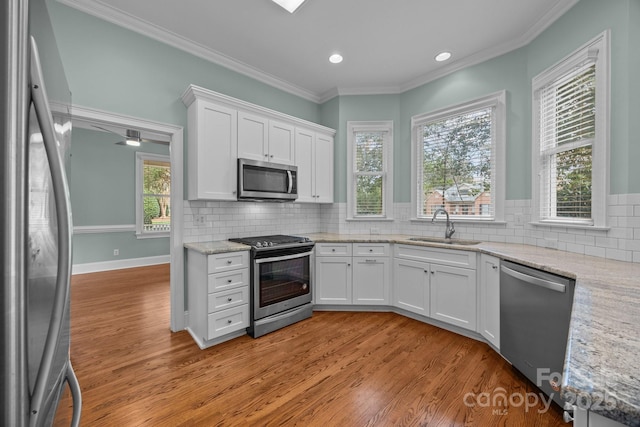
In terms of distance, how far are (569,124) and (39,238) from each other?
11.3 feet

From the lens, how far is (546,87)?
2.62 m

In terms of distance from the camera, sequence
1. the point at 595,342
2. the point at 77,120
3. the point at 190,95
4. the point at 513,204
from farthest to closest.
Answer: the point at 513,204 → the point at 190,95 → the point at 77,120 → the point at 595,342

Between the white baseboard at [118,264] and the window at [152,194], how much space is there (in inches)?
21.3

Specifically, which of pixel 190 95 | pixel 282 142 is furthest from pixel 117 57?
pixel 282 142

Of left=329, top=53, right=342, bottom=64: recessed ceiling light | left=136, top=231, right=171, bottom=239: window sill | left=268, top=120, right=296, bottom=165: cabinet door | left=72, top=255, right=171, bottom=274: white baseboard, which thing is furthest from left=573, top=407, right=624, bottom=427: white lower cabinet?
left=136, top=231, right=171, bottom=239: window sill

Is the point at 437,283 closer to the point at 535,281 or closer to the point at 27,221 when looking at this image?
the point at 535,281

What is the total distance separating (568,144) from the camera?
235 centimetres

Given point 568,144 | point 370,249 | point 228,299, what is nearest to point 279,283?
point 228,299

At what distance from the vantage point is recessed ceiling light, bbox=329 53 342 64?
3.16m

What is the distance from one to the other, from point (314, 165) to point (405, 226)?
1553 mm

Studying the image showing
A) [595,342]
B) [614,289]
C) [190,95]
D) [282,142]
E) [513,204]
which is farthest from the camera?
[282,142]

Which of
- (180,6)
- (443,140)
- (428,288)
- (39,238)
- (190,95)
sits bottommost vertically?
(428,288)

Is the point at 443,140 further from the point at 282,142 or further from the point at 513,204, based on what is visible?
the point at 282,142

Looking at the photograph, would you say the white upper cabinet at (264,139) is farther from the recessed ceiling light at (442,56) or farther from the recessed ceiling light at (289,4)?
the recessed ceiling light at (442,56)
